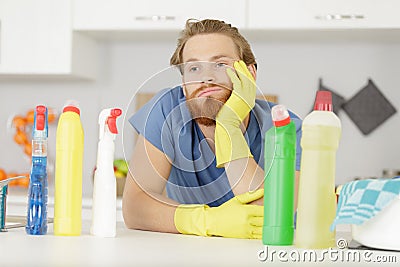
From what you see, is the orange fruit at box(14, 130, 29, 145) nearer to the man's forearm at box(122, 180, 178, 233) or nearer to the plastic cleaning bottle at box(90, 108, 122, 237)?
the man's forearm at box(122, 180, 178, 233)

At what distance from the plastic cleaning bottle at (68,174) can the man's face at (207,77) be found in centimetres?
22

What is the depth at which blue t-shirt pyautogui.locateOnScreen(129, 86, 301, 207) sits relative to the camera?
1.36 m

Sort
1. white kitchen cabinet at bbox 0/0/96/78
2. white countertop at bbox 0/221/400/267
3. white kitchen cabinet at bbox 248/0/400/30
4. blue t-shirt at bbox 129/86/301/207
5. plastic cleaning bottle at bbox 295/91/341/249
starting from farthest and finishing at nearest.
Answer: white kitchen cabinet at bbox 0/0/96/78
white kitchen cabinet at bbox 248/0/400/30
blue t-shirt at bbox 129/86/301/207
plastic cleaning bottle at bbox 295/91/341/249
white countertop at bbox 0/221/400/267

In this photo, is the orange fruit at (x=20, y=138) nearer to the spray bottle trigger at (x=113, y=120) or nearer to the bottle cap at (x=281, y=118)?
the spray bottle trigger at (x=113, y=120)

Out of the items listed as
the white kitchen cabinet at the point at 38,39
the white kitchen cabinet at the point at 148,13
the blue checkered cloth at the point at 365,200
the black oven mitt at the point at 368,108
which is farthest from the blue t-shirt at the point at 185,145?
the black oven mitt at the point at 368,108

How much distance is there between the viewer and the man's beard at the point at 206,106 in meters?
1.32

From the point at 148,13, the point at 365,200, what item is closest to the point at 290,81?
the point at 148,13

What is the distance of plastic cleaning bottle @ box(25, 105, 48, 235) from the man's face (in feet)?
0.89

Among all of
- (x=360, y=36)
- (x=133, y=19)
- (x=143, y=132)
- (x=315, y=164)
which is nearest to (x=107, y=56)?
(x=133, y=19)

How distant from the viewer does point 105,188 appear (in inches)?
48.9

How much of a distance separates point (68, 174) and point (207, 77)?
1.00 feet

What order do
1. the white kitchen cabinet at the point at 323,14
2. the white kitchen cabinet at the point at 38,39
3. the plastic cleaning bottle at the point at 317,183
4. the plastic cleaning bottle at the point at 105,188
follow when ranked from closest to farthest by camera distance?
the plastic cleaning bottle at the point at 317,183, the plastic cleaning bottle at the point at 105,188, the white kitchen cabinet at the point at 323,14, the white kitchen cabinet at the point at 38,39

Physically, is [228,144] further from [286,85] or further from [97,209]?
[286,85]

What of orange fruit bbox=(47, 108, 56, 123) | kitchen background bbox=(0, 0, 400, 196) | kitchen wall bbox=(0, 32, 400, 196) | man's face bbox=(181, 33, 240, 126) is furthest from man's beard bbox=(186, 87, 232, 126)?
orange fruit bbox=(47, 108, 56, 123)
